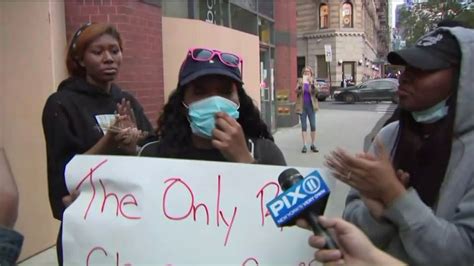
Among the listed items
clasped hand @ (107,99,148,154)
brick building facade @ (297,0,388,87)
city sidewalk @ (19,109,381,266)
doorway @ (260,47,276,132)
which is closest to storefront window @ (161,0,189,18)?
city sidewalk @ (19,109,381,266)

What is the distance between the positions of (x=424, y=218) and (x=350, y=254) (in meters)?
0.39

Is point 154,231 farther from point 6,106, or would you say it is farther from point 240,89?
point 6,106

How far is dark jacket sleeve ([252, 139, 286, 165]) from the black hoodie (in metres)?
0.82

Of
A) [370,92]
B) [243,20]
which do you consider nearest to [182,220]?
[243,20]

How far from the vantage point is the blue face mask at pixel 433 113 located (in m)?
1.65

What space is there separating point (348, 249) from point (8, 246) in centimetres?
81

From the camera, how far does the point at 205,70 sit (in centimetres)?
194

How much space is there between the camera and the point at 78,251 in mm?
1713

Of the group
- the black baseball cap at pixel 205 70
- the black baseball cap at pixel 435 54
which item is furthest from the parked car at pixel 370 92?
the black baseball cap at pixel 435 54

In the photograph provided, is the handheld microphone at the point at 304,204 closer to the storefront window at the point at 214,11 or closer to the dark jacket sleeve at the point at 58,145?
the dark jacket sleeve at the point at 58,145

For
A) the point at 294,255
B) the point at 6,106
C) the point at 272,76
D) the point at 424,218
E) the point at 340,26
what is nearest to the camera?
the point at 424,218

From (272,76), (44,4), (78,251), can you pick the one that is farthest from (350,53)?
(78,251)

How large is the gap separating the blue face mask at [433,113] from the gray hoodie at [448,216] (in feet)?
0.19

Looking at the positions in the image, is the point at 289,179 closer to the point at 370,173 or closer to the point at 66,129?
the point at 370,173
